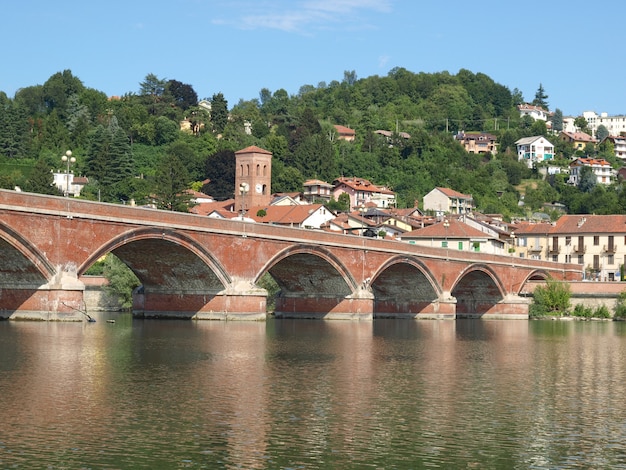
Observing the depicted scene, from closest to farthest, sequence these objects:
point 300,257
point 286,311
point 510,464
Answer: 1. point 510,464
2. point 300,257
3. point 286,311

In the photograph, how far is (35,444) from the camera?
1972 cm

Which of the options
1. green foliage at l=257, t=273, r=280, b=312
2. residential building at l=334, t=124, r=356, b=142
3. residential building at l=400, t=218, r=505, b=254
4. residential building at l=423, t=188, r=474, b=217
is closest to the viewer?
green foliage at l=257, t=273, r=280, b=312

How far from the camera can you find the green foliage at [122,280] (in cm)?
6994

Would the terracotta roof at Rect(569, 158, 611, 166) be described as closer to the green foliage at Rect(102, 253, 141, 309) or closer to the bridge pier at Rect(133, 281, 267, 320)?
the green foliage at Rect(102, 253, 141, 309)

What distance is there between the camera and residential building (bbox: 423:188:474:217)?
14488cm

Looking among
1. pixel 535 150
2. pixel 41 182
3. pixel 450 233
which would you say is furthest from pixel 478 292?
pixel 535 150

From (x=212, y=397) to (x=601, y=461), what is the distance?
10.8 meters

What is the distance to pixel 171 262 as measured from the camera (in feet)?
183

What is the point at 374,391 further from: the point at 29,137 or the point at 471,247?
the point at 29,137

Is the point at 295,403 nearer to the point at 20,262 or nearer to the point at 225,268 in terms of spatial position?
the point at 20,262

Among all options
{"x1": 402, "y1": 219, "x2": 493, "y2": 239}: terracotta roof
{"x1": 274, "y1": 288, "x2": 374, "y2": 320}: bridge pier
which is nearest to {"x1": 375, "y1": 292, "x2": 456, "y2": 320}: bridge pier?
{"x1": 274, "y1": 288, "x2": 374, "y2": 320}: bridge pier

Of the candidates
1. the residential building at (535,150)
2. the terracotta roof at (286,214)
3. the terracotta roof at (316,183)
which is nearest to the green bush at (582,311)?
the terracotta roof at (286,214)

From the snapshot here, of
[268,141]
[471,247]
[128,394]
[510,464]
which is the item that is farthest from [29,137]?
[510,464]

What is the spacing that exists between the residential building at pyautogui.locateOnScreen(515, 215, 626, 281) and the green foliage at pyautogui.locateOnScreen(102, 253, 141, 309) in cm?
4805
